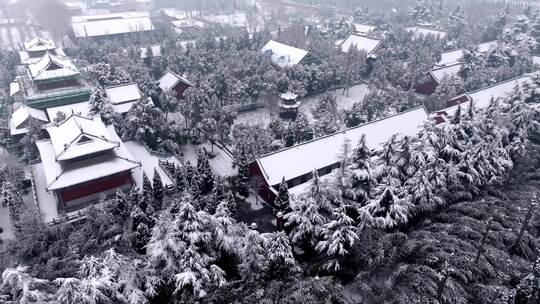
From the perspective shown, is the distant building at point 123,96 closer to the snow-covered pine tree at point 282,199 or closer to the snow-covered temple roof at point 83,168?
the snow-covered temple roof at point 83,168

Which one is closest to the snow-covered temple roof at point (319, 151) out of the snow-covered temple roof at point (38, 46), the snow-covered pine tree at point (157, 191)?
the snow-covered pine tree at point (157, 191)

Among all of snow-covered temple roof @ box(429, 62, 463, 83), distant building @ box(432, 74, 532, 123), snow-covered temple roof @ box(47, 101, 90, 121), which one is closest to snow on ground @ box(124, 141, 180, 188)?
snow-covered temple roof @ box(47, 101, 90, 121)

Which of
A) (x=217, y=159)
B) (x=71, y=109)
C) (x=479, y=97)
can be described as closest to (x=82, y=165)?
(x=217, y=159)

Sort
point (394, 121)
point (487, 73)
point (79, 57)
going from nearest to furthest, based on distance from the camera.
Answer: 1. point (394, 121)
2. point (487, 73)
3. point (79, 57)

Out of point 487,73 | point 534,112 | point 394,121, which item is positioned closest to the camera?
point 534,112

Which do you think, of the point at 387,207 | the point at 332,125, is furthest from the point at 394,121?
the point at 387,207

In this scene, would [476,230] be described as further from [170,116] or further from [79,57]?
[79,57]

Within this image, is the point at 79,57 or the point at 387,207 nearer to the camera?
the point at 387,207
